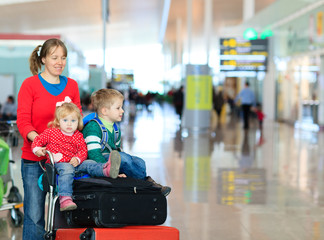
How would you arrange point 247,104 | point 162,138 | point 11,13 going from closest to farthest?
point 162,138, point 247,104, point 11,13

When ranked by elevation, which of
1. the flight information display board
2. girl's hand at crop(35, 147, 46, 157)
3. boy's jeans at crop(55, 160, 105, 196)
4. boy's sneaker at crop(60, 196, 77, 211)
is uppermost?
the flight information display board

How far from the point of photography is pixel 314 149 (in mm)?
15703

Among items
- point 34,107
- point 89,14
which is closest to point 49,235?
point 34,107

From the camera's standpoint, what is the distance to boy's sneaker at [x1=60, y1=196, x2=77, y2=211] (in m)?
3.79

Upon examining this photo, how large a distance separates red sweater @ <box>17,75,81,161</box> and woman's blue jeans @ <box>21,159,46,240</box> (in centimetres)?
9

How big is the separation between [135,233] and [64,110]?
0.92 meters

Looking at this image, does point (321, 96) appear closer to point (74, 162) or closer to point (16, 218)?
point (16, 218)

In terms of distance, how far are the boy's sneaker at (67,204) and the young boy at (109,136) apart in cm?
34

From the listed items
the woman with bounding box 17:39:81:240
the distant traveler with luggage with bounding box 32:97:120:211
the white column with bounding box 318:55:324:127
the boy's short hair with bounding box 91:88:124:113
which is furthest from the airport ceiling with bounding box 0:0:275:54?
the distant traveler with luggage with bounding box 32:97:120:211

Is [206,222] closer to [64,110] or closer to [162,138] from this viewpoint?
[64,110]

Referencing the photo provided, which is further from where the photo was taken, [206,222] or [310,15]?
[310,15]

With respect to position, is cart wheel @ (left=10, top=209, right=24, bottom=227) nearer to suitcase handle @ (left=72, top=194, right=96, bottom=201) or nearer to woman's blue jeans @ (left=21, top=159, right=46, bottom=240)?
woman's blue jeans @ (left=21, top=159, right=46, bottom=240)

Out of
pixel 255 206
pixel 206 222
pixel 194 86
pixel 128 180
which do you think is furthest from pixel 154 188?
pixel 194 86

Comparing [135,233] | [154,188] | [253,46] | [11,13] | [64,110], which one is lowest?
[135,233]
